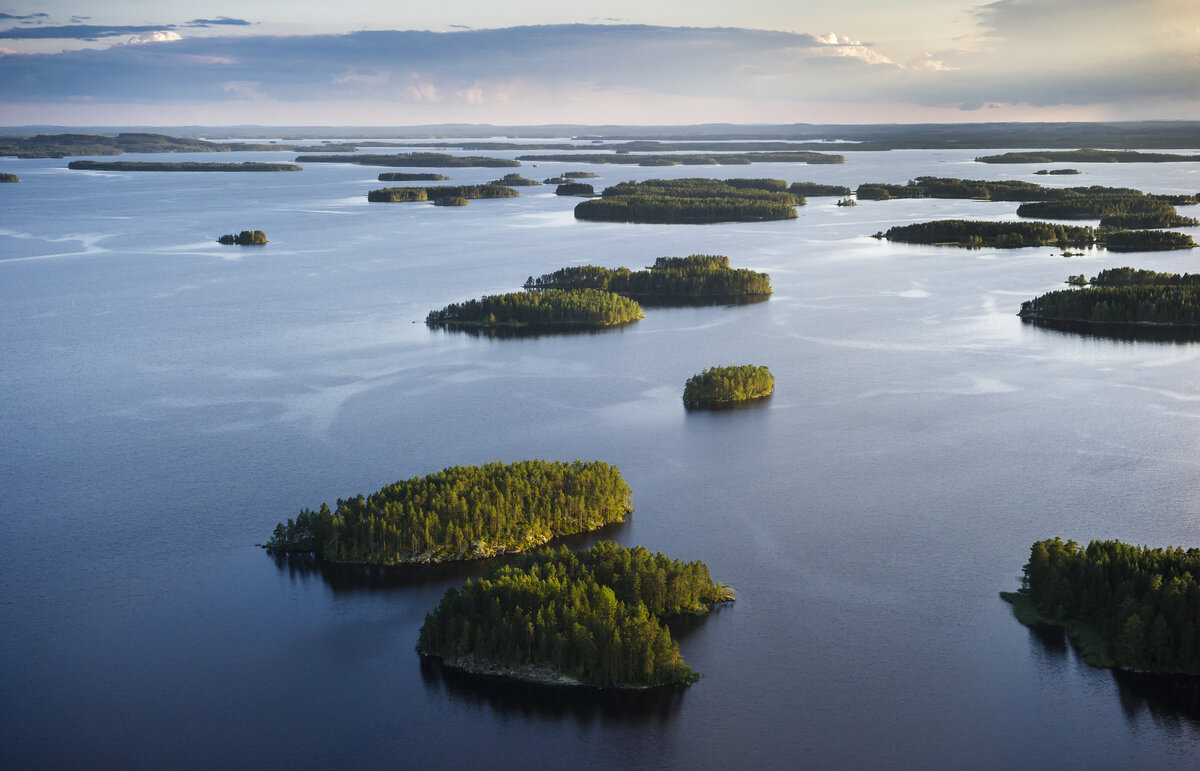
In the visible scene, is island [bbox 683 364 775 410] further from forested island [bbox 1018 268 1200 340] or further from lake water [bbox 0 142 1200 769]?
forested island [bbox 1018 268 1200 340]

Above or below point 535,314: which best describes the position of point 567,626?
below

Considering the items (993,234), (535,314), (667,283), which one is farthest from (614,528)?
(993,234)

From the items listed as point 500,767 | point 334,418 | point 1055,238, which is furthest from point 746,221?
point 500,767

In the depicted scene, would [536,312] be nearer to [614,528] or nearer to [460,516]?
[614,528]

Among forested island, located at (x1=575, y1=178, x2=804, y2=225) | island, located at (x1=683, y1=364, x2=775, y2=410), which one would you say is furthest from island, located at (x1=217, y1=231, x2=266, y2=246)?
island, located at (x1=683, y1=364, x2=775, y2=410)

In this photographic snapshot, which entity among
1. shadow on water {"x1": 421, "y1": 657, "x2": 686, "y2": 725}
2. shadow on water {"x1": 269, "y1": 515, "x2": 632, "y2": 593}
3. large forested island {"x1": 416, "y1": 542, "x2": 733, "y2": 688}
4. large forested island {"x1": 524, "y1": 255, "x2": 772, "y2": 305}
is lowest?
shadow on water {"x1": 421, "y1": 657, "x2": 686, "y2": 725}

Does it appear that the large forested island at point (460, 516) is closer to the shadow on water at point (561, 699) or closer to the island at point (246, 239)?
the shadow on water at point (561, 699)
